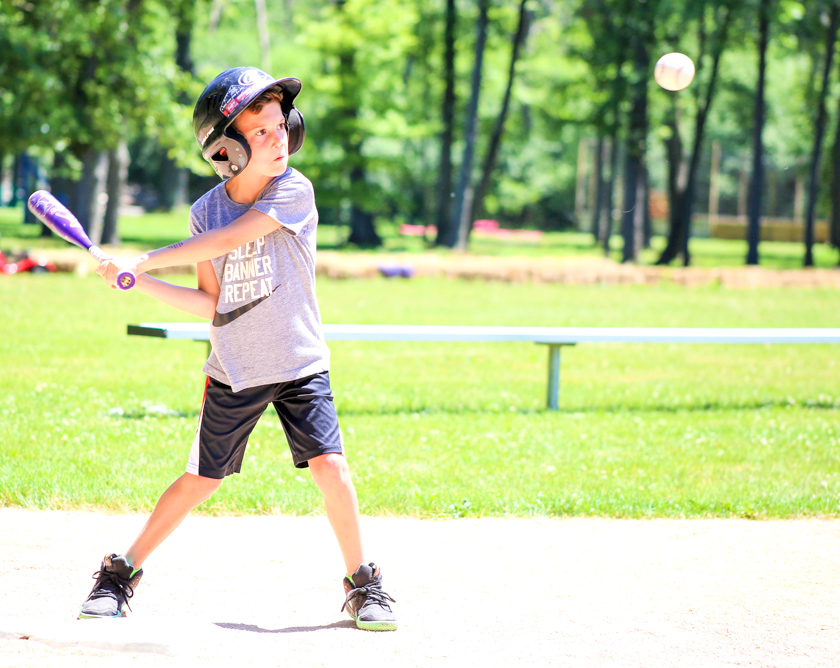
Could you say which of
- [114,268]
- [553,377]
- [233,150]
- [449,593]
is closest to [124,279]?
[114,268]

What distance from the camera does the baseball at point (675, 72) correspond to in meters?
8.86

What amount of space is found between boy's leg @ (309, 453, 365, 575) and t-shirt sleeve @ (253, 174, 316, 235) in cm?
82

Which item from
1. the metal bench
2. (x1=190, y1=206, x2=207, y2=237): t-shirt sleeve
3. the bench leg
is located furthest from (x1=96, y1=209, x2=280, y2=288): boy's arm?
the bench leg

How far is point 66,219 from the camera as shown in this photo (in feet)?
11.0

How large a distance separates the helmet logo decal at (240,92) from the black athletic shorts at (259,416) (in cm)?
95

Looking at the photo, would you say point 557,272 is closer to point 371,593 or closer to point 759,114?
point 759,114

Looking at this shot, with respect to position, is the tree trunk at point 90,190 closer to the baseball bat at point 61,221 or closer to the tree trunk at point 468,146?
the tree trunk at point 468,146

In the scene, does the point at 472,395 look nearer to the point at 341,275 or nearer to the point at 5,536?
the point at 5,536

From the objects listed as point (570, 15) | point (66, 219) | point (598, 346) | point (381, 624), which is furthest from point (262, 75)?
point (570, 15)

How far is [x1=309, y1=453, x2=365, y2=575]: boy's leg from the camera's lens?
134 inches

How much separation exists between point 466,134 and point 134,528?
2478 cm

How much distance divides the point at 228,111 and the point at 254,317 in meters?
0.70

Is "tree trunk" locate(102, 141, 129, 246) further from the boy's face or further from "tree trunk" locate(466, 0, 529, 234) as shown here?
the boy's face

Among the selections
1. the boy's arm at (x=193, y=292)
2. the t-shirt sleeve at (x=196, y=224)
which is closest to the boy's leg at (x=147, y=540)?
the boy's arm at (x=193, y=292)
